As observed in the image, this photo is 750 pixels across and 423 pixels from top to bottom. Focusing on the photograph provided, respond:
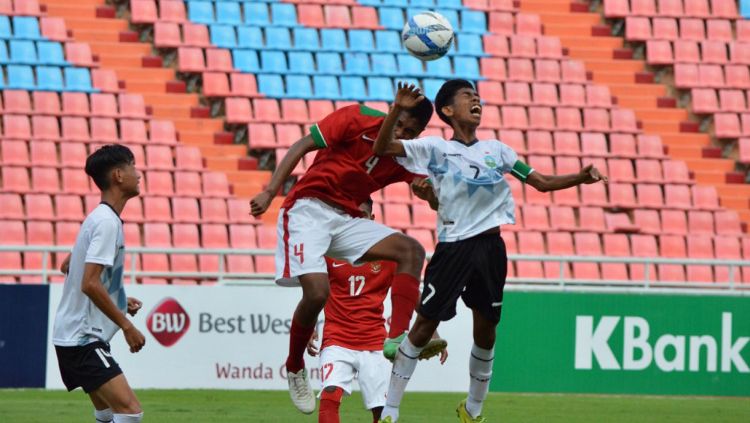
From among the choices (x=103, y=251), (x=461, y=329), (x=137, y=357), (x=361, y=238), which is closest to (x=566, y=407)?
(x=461, y=329)

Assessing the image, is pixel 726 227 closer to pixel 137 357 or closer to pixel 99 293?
pixel 137 357

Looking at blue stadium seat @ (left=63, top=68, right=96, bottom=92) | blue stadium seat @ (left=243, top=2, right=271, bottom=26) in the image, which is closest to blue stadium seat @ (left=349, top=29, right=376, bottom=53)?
blue stadium seat @ (left=243, top=2, right=271, bottom=26)

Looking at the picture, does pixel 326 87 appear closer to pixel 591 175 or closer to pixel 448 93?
pixel 448 93

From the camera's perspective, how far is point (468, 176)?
8031 millimetres

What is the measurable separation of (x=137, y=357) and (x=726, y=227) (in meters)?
9.64

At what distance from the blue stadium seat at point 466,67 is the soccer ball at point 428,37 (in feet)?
41.1

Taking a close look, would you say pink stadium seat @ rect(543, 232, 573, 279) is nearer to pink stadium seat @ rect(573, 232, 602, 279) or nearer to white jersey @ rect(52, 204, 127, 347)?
pink stadium seat @ rect(573, 232, 602, 279)

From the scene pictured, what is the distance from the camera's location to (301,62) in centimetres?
2058

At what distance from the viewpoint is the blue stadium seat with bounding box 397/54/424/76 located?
816 inches

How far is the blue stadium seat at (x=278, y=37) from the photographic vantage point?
20.8 meters

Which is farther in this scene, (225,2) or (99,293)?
(225,2)

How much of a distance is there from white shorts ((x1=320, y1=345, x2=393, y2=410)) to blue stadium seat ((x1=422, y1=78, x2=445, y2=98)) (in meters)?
12.0

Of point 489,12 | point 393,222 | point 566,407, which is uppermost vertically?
point 489,12

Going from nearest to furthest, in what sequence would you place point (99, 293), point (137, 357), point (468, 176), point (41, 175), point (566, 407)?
point (99, 293) < point (468, 176) < point (566, 407) < point (137, 357) < point (41, 175)
